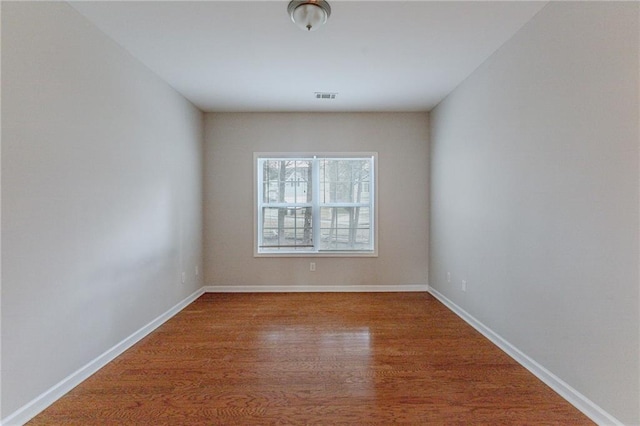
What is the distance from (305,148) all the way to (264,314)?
2.30 meters

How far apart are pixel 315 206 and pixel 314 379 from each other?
2.72 meters

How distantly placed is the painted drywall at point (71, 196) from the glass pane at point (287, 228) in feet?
5.25

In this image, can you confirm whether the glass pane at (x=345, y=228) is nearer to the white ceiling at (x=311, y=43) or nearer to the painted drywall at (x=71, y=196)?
the white ceiling at (x=311, y=43)

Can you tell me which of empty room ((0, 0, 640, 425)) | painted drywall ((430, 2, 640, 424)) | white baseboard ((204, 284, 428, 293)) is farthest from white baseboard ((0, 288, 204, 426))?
Result: painted drywall ((430, 2, 640, 424))

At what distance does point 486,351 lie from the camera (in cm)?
255

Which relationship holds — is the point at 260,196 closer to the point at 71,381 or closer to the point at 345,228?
the point at 345,228

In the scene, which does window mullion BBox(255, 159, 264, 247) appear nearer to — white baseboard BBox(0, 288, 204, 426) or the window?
the window

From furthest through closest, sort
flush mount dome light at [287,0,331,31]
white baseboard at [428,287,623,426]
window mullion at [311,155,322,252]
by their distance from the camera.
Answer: window mullion at [311,155,322,252], flush mount dome light at [287,0,331,31], white baseboard at [428,287,623,426]

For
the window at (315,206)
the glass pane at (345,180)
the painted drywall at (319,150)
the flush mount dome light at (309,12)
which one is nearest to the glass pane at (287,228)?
the window at (315,206)

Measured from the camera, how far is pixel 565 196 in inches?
75.9

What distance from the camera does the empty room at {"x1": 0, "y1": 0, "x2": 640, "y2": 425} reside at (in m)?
1.70

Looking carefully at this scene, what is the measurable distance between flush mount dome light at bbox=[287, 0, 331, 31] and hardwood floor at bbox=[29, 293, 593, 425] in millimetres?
2446

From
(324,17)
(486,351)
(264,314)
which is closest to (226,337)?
(264,314)


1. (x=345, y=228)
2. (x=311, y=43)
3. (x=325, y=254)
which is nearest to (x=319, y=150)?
(x=345, y=228)
